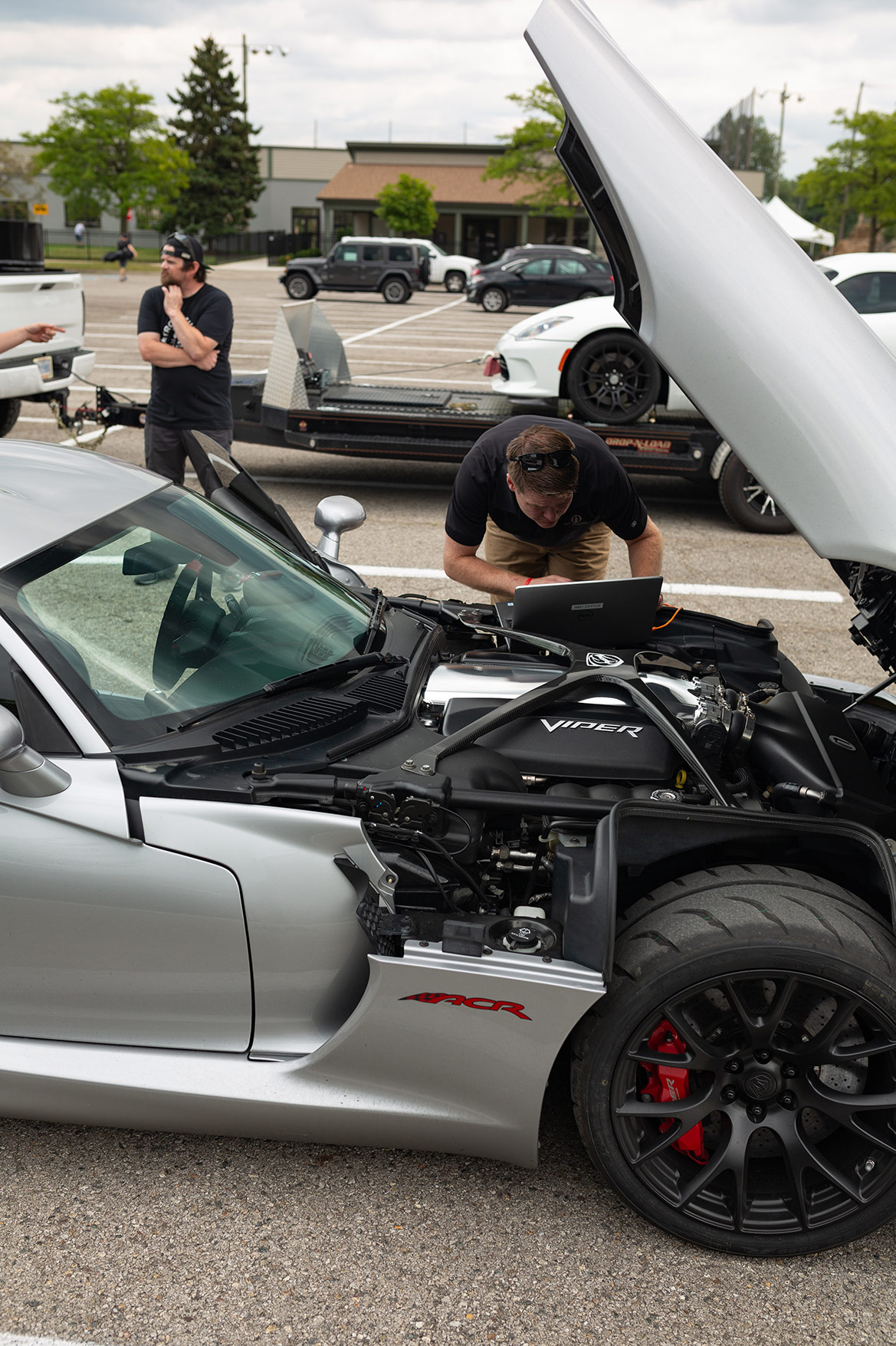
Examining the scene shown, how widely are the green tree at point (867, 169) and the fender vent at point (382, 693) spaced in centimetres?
4581

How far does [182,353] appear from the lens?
5.98m

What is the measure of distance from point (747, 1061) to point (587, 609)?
1550 millimetres

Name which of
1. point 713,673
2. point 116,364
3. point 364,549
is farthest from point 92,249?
point 713,673

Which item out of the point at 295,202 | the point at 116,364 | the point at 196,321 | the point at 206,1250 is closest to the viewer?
the point at 206,1250

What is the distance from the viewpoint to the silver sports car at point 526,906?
224 centimetres

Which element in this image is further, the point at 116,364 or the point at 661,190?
the point at 116,364

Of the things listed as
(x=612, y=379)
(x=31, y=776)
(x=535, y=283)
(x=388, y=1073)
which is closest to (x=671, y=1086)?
(x=388, y=1073)

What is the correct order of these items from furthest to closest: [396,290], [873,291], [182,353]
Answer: [396,290], [873,291], [182,353]

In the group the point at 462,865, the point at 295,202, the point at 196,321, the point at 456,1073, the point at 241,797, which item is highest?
the point at 295,202

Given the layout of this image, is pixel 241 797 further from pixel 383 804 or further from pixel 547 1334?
pixel 547 1334

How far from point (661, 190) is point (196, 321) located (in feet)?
14.2

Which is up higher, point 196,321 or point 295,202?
point 295,202

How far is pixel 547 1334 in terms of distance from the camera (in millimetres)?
2182

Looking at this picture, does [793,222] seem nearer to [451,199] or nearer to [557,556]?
[557,556]
